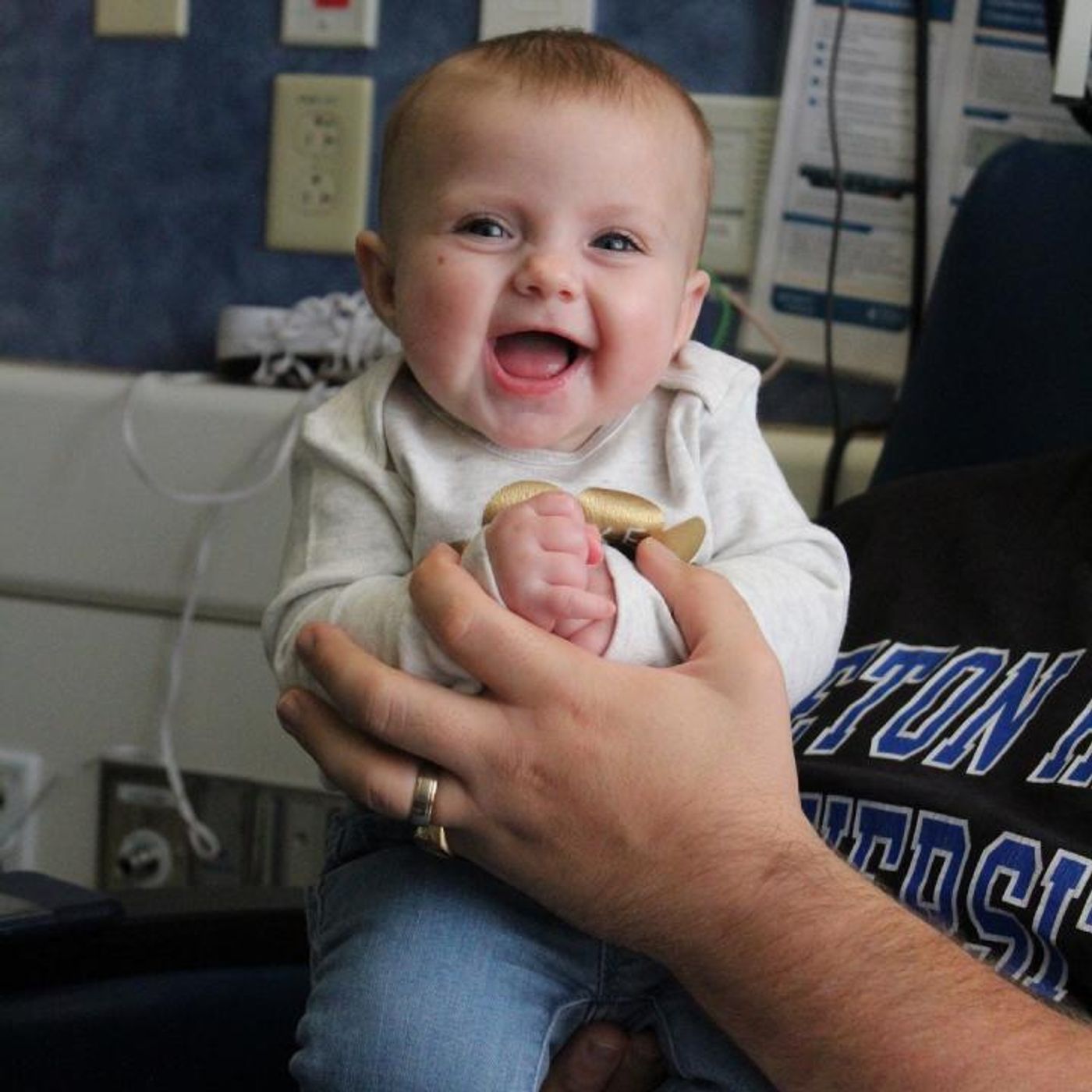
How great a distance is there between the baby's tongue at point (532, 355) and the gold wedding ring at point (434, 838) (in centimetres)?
24

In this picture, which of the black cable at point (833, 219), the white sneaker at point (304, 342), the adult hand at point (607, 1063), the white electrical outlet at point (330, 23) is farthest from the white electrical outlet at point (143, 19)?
the adult hand at point (607, 1063)

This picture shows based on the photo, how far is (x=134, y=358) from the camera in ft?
5.77

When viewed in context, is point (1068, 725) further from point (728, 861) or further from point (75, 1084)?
point (75, 1084)

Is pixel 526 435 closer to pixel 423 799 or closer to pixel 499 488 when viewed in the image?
pixel 499 488

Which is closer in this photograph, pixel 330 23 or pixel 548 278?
pixel 548 278

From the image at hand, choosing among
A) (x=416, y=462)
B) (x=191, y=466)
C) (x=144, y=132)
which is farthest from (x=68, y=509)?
(x=416, y=462)

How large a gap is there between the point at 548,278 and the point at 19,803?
1.11m

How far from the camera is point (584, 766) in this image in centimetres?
77

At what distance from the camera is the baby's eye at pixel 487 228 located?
0.82 metres

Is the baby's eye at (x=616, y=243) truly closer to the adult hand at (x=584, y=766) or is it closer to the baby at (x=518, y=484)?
the baby at (x=518, y=484)

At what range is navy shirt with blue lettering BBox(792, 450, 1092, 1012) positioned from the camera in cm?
81

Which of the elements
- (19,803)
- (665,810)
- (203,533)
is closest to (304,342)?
(203,533)

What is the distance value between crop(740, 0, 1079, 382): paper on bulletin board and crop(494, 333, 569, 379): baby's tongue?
80 centimetres

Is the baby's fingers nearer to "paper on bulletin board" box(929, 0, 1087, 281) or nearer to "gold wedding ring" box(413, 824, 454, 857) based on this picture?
"gold wedding ring" box(413, 824, 454, 857)
